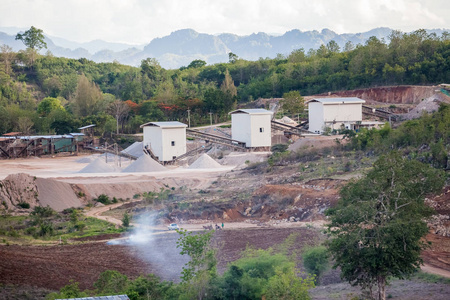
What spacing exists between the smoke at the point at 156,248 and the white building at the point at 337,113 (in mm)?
28153

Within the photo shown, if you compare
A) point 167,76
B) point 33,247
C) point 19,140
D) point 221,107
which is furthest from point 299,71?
point 33,247

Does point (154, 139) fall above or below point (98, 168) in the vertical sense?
→ above

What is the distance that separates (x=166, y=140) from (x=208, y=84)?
139 ft

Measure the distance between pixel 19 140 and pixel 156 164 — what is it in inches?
893

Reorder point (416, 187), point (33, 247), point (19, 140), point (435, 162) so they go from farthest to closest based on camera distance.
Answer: point (19, 140), point (435, 162), point (33, 247), point (416, 187)

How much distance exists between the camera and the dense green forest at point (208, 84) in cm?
7025

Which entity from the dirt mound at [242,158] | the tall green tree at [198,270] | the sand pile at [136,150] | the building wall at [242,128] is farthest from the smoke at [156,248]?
the sand pile at [136,150]

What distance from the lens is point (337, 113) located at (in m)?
56.2

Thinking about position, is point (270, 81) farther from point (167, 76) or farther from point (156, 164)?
point (156, 164)

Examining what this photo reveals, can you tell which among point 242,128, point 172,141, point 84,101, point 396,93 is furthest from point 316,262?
point 84,101

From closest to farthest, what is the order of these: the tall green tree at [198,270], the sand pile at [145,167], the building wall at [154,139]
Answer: the tall green tree at [198,270] < the sand pile at [145,167] < the building wall at [154,139]

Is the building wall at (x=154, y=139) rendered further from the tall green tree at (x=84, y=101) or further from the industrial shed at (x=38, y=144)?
the tall green tree at (x=84, y=101)

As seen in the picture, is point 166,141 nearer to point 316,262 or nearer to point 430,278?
point 316,262

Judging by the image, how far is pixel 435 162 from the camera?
30.0 metres
